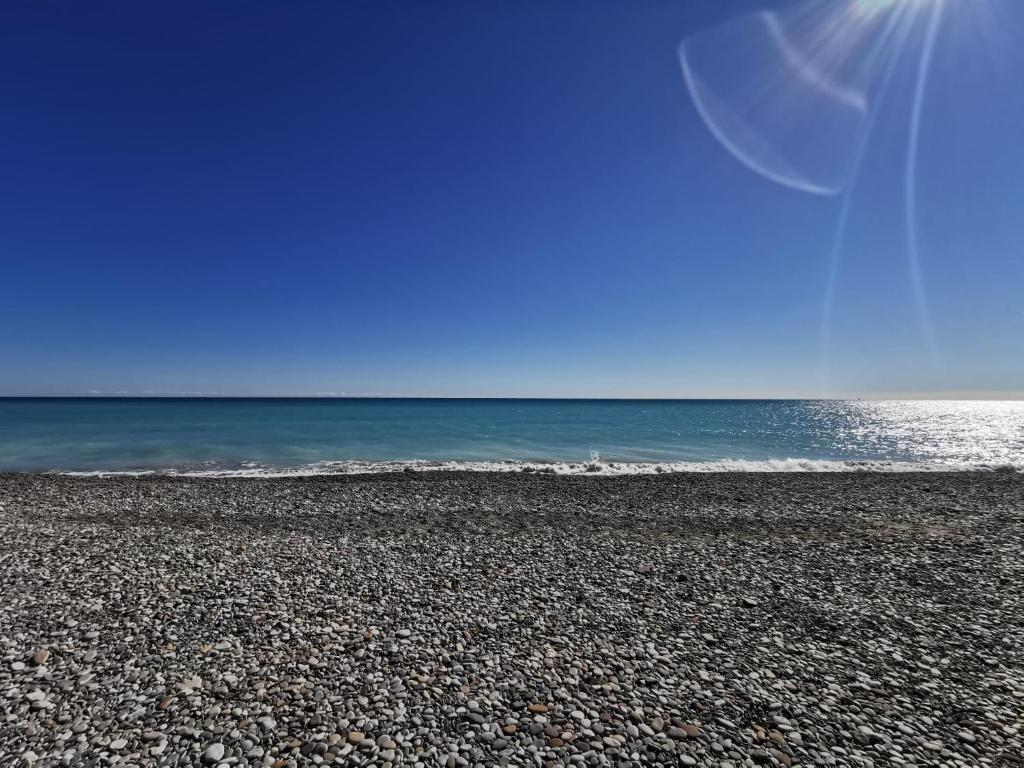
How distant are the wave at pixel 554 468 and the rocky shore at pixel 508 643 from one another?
9.45 meters

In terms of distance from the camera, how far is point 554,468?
21.2 meters

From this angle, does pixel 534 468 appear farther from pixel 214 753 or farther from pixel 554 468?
pixel 214 753

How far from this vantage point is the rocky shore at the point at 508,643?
3904 millimetres

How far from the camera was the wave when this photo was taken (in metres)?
20.2

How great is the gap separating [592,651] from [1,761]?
5535 millimetres

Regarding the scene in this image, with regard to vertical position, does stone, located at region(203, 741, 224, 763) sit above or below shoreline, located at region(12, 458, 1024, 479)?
above

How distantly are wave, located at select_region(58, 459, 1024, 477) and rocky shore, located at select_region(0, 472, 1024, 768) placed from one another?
945cm

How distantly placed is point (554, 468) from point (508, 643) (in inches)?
626

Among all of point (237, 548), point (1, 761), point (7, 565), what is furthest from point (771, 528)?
point (7, 565)

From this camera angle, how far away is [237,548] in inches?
346

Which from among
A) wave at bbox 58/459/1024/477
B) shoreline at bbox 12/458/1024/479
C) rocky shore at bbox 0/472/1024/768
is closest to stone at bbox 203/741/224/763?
rocky shore at bbox 0/472/1024/768

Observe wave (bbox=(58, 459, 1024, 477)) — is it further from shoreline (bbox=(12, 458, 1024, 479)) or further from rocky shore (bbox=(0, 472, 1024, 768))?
rocky shore (bbox=(0, 472, 1024, 768))

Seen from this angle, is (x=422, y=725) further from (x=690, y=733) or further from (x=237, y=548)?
(x=237, y=548)

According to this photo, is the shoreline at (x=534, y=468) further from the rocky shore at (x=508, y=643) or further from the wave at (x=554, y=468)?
the rocky shore at (x=508, y=643)
